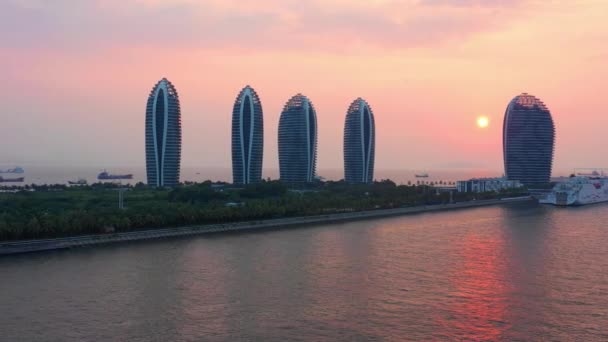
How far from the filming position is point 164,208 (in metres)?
59.8

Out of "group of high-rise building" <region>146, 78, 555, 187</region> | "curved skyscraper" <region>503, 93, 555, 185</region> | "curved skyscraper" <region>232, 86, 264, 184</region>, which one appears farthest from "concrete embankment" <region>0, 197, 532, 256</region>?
"curved skyscraper" <region>503, 93, 555, 185</region>

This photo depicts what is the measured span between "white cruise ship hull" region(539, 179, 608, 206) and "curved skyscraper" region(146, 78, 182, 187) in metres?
79.0

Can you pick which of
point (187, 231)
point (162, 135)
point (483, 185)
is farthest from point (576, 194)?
point (162, 135)

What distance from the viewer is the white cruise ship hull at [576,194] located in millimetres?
104250

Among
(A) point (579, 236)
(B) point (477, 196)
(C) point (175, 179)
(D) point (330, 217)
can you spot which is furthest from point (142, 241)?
(B) point (477, 196)

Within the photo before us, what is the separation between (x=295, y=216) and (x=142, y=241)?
2307 cm

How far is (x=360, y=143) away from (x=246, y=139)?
32.5 metres

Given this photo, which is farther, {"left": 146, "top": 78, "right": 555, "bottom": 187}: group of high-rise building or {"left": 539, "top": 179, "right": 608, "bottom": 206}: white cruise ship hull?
{"left": 146, "top": 78, "right": 555, "bottom": 187}: group of high-rise building

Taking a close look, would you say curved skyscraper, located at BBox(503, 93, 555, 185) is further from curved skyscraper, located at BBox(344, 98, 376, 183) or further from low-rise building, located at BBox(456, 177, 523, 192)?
curved skyscraper, located at BBox(344, 98, 376, 183)

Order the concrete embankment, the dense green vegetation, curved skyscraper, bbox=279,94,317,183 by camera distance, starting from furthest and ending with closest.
Result: 1. curved skyscraper, bbox=279,94,317,183
2. the dense green vegetation
3. the concrete embankment

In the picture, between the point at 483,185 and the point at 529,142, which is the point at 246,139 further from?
the point at 529,142

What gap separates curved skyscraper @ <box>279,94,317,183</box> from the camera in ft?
454

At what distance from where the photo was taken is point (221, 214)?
60.5 meters

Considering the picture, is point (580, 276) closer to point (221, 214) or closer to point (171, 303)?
point (171, 303)
